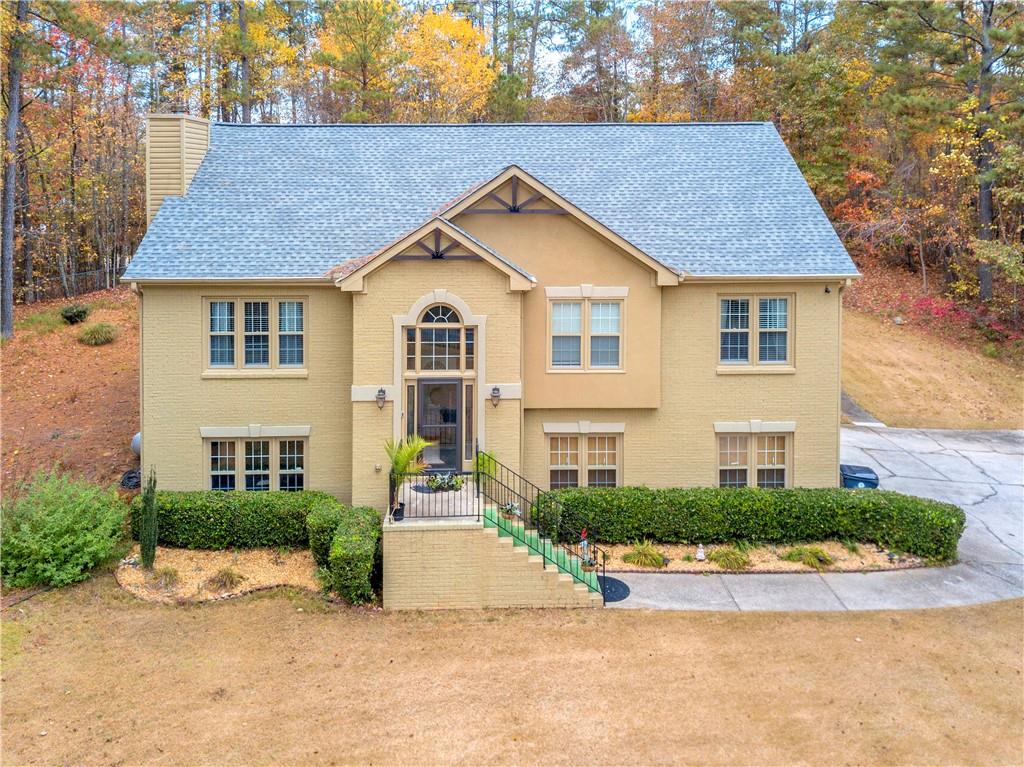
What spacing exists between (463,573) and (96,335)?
21095 millimetres

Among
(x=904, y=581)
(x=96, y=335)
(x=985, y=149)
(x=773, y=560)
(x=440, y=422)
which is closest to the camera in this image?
(x=904, y=581)

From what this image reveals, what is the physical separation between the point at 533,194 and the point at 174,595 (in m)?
10.9

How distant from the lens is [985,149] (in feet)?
104

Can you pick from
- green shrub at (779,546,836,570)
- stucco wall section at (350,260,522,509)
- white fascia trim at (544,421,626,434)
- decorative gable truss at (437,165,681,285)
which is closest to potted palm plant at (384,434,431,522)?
stucco wall section at (350,260,522,509)

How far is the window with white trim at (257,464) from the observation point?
635 inches

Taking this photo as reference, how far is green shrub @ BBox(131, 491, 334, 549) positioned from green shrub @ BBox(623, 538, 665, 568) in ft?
21.6

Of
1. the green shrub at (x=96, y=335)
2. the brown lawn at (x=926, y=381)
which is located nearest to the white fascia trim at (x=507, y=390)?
the brown lawn at (x=926, y=381)

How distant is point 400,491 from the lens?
1381cm

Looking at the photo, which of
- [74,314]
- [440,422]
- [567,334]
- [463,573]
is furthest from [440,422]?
[74,314]

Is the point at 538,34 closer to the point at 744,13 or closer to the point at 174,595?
the point at 744,13

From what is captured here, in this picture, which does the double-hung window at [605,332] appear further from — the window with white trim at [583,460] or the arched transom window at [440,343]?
the arched transom window at [440,343]

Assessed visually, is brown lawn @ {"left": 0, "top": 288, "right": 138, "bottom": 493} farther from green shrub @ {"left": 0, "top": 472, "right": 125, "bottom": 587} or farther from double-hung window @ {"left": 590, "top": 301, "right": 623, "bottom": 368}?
double-hung window @ {"left": 590, "top": 301, "right": 623, "bottom": 368}

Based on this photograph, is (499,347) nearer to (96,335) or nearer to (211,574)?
(211,574)

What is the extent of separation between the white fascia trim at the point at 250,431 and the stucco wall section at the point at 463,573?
183 inches
